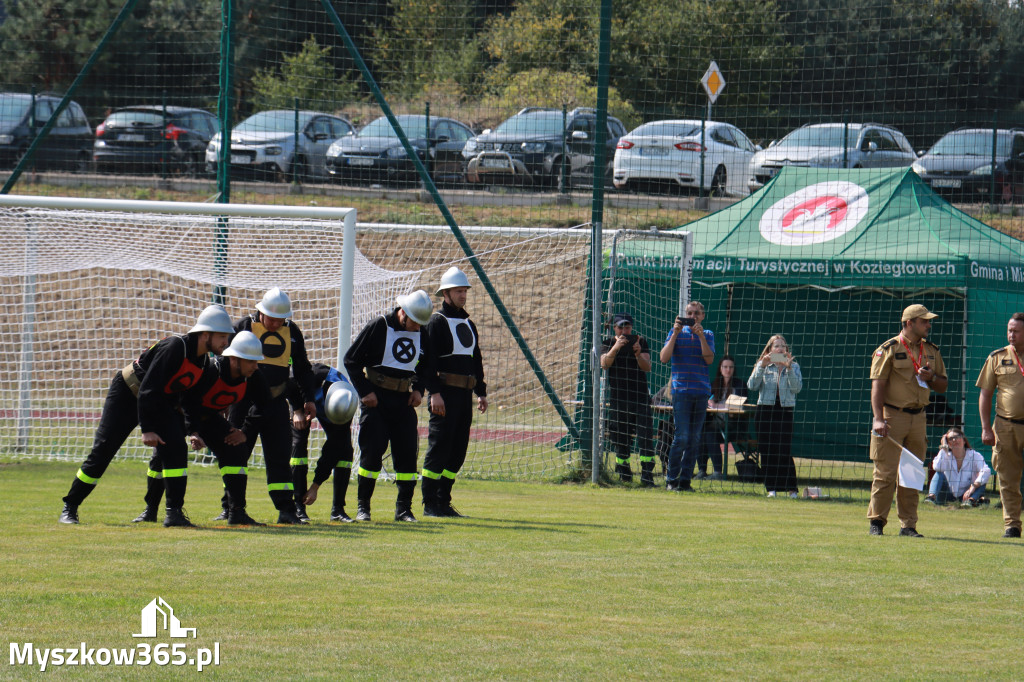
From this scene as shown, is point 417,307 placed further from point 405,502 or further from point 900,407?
point 900,407

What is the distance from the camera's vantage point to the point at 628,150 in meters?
18.6

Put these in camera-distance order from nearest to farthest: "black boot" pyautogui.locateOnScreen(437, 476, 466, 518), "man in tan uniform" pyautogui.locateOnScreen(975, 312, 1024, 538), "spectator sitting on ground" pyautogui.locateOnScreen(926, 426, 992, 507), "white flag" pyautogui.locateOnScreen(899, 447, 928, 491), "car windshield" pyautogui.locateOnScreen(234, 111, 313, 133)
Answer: "white flag" pyautogui.locateOnScreen(899, 447, 928, 491)
"man in tan uniform" pyautogui.locateOnScreen(975, 312, 1024, 538)
"black boot" pyautogui.locateOnScreen(437, 476, 466, 518)
"spectator sitting on ground" pyautogui.locateOnScreen(926, 426, 992, 507)
"car windshield" pyautogui.locateOnScreen(234, 111, 313, 133)

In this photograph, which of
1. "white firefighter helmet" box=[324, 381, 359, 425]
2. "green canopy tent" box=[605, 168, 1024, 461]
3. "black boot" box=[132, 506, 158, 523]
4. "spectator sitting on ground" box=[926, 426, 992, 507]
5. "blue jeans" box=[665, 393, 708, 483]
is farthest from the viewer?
"green canopy tent" box=[605, 168, 1024, 461]

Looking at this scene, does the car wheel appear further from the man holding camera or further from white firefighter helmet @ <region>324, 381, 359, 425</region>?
white firefighter helmet @ <region>324, 381, 359, 425</region>

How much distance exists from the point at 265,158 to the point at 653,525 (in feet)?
31.0

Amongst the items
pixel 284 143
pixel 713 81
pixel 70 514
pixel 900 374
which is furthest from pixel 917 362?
pixel 284 143

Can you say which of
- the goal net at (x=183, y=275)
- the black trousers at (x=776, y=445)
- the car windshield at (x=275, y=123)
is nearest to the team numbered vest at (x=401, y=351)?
the goal net at (x=183, y=275)

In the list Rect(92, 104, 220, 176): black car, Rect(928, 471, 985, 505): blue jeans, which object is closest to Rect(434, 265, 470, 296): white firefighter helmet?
Rect(928, 471, 985, 505): blue jeans

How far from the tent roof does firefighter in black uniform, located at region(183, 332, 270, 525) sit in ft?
27.0

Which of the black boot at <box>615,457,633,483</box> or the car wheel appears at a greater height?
the car wheel

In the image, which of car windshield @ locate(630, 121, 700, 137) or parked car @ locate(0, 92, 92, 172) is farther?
parked car @ locate(0, 92, 92, 172)

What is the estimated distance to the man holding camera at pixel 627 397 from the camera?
14.5 meters

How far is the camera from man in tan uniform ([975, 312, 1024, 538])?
10.7 metres

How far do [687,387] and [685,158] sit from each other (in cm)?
478
